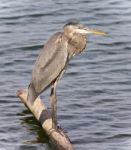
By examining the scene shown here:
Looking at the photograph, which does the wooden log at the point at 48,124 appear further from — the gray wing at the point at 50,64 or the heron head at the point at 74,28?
the heron head at the point at 74,28

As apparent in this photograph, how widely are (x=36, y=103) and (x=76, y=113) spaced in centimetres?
123

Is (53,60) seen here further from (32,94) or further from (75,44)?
(32,94)

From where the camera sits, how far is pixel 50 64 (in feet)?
33.9

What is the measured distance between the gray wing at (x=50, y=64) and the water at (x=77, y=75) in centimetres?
92

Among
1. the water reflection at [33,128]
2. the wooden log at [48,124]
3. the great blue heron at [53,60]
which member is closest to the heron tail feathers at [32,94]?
the great blue heron at [53,60]

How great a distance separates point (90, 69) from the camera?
45.8 ft

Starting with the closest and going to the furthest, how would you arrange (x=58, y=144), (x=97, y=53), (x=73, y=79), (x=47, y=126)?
(x=58, y=144) < (x=47, y=126) < (x=73, y=79) < (x=97, y=53)

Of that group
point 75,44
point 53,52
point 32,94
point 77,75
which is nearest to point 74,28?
point 75,44

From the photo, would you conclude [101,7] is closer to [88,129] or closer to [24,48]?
[24,48]

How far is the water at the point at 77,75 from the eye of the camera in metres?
10.8

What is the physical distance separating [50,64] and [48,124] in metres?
0.86

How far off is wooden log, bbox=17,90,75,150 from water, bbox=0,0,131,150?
0.35 meters

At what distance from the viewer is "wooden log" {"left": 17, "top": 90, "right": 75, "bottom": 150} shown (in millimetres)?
9440

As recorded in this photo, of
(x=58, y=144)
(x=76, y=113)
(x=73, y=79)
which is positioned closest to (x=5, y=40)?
(x=73, y=79)
